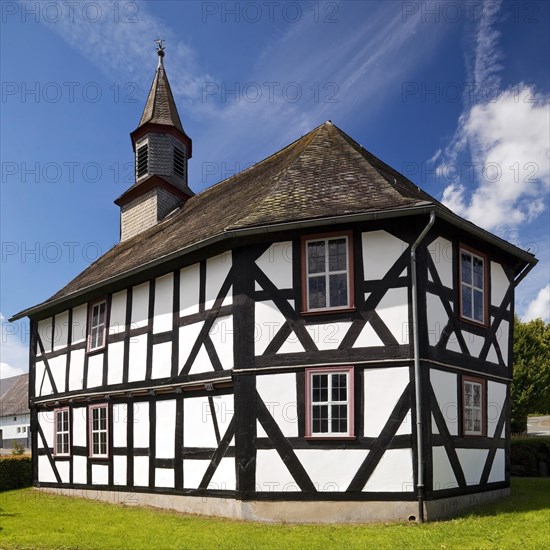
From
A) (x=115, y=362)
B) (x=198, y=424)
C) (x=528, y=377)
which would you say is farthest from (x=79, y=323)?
(x=528, y=377)

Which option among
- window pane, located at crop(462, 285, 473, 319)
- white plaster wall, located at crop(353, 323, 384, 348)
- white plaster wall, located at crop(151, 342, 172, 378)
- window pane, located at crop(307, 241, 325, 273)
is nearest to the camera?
white plaster wall, located at crop(353, 323, 384, 348)

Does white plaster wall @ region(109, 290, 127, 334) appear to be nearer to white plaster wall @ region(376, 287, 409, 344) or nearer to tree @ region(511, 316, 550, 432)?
white plaster wall @ region(376, 287, 409, 344)

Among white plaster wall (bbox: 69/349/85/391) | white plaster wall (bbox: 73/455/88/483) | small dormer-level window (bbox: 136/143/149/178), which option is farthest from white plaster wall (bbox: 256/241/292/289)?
small dormer-level window (bbox: 136/143/149/178)

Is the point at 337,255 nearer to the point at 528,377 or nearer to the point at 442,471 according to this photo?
the point at 442,471

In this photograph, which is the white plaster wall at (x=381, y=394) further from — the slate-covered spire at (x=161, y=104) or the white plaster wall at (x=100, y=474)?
the slate-covered spire at (x=161, y=104)

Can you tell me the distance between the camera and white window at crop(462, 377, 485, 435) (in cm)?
1393

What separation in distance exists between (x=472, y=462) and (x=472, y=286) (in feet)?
13.4

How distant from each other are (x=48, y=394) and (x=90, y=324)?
11.4 ft

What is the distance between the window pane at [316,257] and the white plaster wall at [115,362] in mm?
6577

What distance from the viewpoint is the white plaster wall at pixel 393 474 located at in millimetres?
12125

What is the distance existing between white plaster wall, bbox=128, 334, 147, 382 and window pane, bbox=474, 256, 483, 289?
8596 mm

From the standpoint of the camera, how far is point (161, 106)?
84.9 feet

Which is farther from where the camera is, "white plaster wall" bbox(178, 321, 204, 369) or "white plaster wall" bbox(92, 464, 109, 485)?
"white plaster wall" bbox(92, 464, 109, 485)

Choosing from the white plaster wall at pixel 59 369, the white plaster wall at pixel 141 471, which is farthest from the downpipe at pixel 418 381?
the white plaster wall at pixel 59 369
